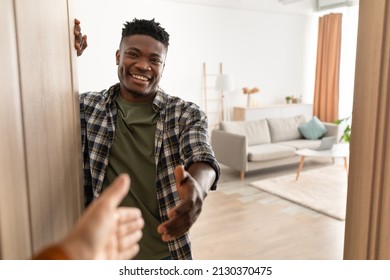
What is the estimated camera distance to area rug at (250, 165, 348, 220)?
11.9 feet

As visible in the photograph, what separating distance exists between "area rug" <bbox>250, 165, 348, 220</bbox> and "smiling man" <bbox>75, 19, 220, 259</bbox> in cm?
268

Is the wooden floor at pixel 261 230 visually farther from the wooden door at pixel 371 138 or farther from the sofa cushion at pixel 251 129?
the wooden door at pixel 371 138

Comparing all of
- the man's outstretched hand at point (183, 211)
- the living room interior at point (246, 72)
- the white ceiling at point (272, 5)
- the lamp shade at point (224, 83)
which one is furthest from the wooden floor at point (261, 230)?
the white ceiling at point (272, 5)

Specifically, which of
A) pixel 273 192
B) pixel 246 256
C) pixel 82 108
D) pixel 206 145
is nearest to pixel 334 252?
pixel 246 256

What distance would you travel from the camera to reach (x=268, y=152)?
483cm

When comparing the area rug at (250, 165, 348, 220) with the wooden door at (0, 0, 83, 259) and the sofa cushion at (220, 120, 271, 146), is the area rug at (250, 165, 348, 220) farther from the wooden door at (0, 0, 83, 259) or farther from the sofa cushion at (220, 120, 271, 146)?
the wooden door at (0, 0, 83, 259)

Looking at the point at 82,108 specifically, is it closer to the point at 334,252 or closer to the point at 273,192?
the point at 334,252

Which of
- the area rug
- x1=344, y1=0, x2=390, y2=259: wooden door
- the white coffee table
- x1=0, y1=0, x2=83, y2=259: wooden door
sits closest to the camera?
A: x1=0, y1=0, x2=83, y2=259: wooden door

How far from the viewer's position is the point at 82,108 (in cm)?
120

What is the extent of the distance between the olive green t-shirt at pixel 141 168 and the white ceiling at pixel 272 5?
4.49 metres

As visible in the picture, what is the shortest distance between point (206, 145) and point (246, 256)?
1.88 m

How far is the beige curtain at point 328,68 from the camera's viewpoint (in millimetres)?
6527

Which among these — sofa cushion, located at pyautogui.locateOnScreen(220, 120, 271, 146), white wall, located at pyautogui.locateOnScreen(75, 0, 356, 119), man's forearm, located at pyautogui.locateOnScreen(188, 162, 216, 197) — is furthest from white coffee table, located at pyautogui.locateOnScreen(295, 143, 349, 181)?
man's forearm, located at pyautogui.locateOnScreen(188, 162, 216, 197)

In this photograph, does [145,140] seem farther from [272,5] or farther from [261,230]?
[272,5]
